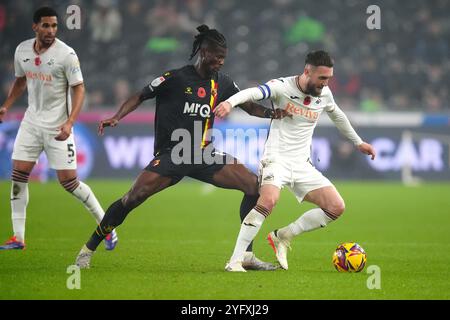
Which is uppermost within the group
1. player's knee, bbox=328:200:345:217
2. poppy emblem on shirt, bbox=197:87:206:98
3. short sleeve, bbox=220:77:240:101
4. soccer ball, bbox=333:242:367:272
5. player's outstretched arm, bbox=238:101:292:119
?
short sleeve, bbox=220:77:240:101

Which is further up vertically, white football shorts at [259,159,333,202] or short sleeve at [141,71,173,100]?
short sleeve at [141,71,173,100]

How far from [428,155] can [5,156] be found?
1025 centimetres

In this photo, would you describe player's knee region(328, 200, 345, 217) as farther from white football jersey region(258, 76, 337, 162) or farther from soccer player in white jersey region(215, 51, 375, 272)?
white football jersey region(258, 76, 337, 162)

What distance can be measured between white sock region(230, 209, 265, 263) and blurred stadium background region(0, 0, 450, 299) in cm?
88

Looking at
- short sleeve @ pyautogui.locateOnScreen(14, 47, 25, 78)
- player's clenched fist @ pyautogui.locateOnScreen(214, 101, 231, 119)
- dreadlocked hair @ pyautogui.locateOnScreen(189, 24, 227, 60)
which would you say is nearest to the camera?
player's clenched fist @ pyautogui.locateOnScreen(214, 101, 231, 119)

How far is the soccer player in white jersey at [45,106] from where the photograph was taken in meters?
9.72

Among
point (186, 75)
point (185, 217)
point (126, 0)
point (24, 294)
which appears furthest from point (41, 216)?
point (126, 0)

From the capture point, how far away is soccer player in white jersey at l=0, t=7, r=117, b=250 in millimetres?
9719

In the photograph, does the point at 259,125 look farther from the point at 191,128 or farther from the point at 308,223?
the point at 191,128

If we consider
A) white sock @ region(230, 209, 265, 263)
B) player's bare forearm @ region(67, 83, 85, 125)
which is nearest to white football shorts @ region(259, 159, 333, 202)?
white sock @ region(230, 209, 265, 263)

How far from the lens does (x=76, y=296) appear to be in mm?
7047

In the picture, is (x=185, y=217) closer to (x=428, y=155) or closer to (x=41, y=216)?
(x=41, y=216)

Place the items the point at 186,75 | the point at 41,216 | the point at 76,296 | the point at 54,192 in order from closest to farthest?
the point at 76,296 < the point at 186,75 < the point at 41,216 < the point at 54,192

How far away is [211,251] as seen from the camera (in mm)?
10570
